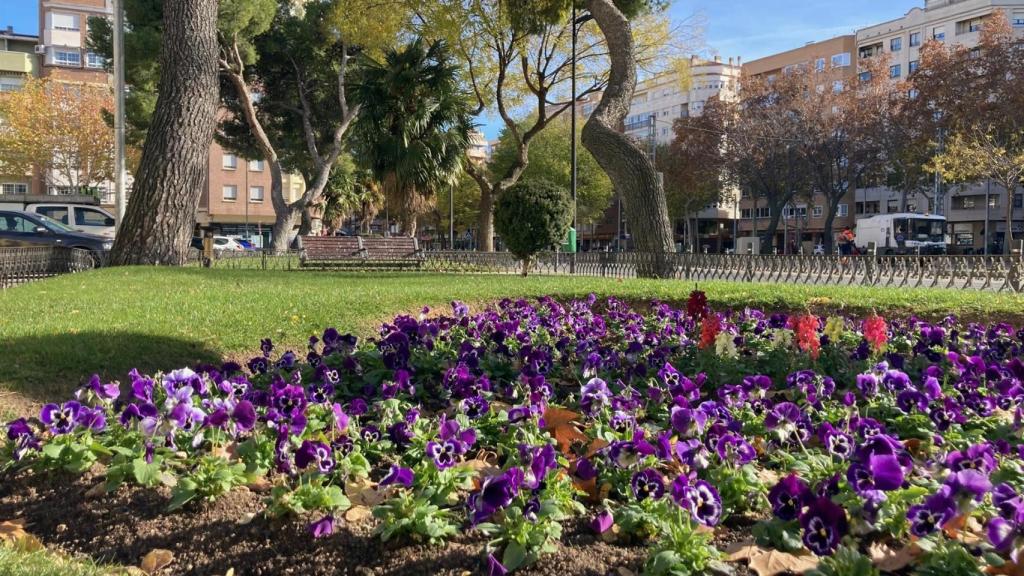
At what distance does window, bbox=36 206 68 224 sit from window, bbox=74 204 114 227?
0.28 metres

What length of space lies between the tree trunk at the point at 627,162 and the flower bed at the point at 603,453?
33.5 feet

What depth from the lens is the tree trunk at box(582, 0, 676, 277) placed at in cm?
1436

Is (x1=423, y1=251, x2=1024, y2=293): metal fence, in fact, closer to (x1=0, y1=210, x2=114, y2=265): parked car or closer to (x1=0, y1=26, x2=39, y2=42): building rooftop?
(x1=0, y1=210, x2=114, y2=265): parked car

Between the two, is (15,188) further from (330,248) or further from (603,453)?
(603,453)

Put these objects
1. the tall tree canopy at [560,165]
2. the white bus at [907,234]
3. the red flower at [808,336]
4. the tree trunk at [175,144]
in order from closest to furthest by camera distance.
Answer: the red flower at [808,336], the tree trunk at [175,144], the white bus at [907,234], the tall tree canopy at [560,165]

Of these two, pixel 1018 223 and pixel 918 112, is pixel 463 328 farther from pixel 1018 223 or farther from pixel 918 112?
pixel 1018 223

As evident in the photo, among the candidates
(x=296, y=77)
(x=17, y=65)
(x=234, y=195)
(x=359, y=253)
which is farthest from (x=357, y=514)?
(x=17, y=65)

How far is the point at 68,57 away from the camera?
217ft

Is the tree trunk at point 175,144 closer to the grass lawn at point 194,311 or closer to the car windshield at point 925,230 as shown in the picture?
the grass lawn at point 194,311

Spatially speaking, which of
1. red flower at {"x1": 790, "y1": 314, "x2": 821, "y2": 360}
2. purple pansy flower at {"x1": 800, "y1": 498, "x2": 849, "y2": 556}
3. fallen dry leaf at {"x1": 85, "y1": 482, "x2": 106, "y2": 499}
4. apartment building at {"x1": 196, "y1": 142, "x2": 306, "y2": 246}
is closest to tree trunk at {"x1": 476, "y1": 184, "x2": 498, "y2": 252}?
red flower at {"x1": 790, "y1": 314, "x2": 821, "y2": 360}

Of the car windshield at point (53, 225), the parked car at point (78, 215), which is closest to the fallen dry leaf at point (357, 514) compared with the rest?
the car windshield at point (53, 225)

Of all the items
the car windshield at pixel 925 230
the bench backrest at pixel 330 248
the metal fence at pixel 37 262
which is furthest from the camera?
the car windshield at pixel 925 230

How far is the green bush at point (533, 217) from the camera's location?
16.2 m

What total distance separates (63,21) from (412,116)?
60152mm
